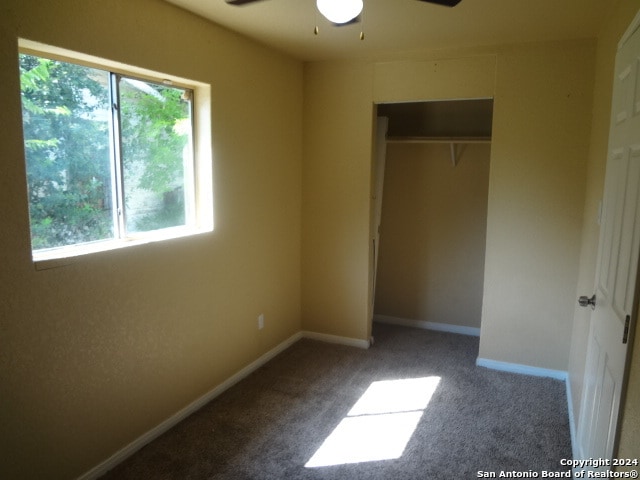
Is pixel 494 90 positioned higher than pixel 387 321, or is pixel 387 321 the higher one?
pixel 494 90

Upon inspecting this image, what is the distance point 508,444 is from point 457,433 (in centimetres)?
27

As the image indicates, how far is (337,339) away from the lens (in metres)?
4.09

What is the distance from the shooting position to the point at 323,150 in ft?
12.8

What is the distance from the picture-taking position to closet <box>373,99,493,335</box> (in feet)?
13.8

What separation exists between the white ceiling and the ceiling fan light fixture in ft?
2.55

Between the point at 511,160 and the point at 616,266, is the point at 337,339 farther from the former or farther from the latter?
the point at 616,266

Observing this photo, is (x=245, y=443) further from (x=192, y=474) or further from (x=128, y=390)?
(x=128, y=390)

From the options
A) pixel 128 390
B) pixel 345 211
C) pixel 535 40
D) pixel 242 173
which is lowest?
pixel 128 390

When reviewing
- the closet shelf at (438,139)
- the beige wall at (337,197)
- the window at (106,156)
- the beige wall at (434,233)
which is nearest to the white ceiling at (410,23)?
the beige wall at (337,197)

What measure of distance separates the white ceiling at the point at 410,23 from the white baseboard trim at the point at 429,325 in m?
2.50

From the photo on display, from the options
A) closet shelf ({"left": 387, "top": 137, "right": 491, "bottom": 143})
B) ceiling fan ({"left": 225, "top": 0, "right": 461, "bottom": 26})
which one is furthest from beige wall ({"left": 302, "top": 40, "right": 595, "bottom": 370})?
ceiling fan ({"left": 225, "top": 0, "right": 461, "bottom": 26})

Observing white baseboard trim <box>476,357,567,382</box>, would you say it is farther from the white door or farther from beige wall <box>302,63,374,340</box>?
the white door

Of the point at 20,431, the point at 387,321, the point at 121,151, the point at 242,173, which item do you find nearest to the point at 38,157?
the point at 121,151

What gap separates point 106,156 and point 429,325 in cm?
332
